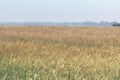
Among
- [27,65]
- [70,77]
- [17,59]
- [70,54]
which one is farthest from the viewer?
[70,54]

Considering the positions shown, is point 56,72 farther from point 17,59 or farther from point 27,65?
point 17,59

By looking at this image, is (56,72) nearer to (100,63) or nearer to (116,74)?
(116,74)

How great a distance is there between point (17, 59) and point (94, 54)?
215 centimetres

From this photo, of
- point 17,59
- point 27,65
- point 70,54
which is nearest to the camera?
point 27,65

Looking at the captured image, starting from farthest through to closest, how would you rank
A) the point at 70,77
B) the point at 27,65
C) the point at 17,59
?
the point at 17,59 < the point at 27,65 < the point at 70,77

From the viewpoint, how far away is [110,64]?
23.7 feet

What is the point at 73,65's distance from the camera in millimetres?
6938

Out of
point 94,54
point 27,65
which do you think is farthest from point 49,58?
point 94,54

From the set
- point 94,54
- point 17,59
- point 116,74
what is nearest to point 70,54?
point 94,54

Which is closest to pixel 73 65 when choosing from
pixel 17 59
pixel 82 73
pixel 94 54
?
pixel 82 73

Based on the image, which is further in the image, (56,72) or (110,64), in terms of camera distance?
(110,64)

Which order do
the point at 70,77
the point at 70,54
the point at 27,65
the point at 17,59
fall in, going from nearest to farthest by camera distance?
1. the point at 70,77
2. the point at 27,65
3. the point at 17,59
4. the point at 70,54

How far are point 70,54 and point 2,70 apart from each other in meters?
2.54

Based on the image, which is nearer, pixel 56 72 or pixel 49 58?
pixel 56 72
